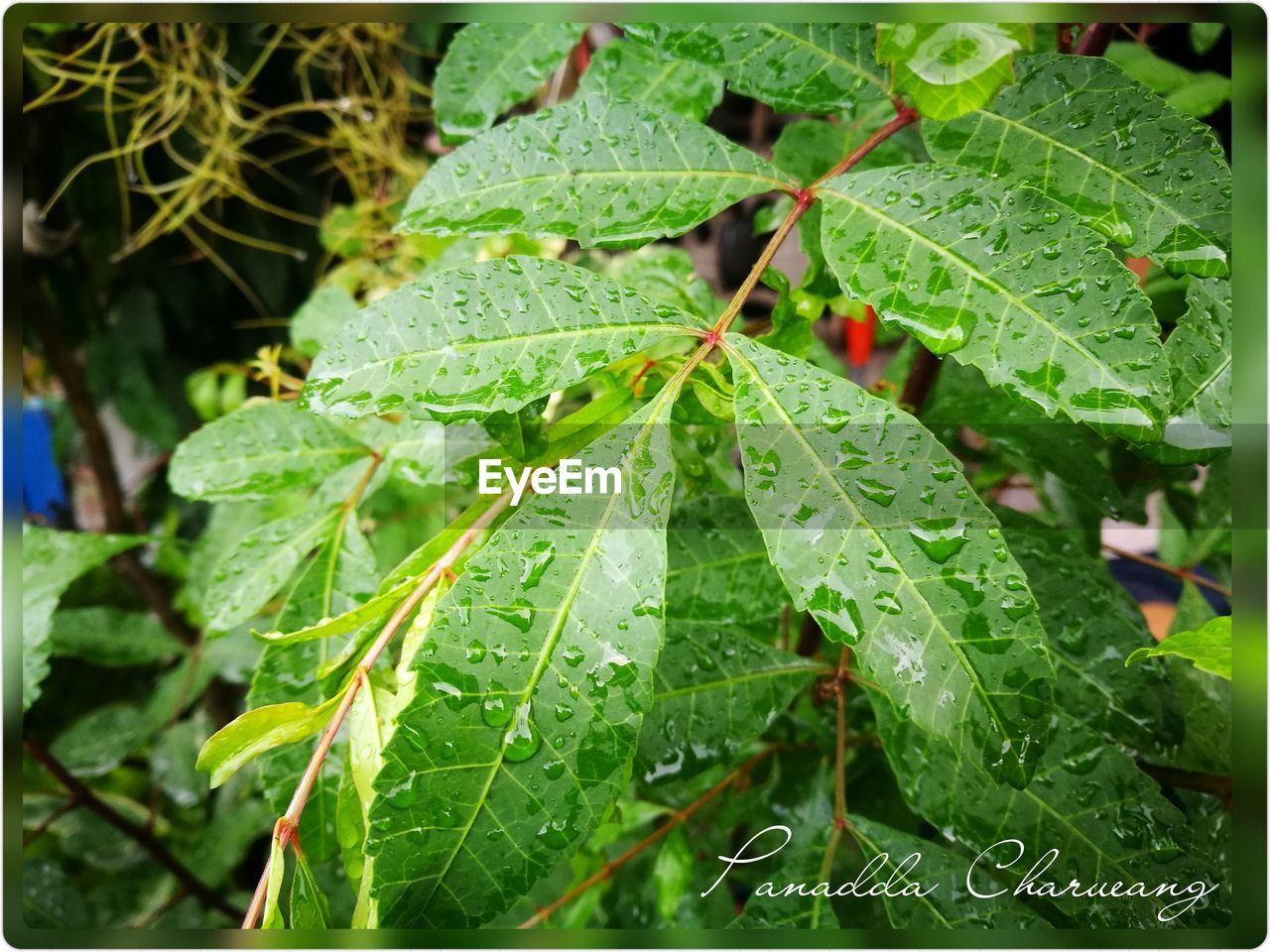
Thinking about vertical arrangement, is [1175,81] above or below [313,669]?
above

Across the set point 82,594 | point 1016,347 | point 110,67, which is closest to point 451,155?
point 1016,347

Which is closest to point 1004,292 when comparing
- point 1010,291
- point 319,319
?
point 1010,291

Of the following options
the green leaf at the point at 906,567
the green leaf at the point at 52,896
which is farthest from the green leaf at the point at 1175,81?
the green leaf at the point at 52,896

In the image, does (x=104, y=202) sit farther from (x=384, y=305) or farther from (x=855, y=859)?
(x=855, y=859)

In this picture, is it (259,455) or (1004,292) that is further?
(259,455)

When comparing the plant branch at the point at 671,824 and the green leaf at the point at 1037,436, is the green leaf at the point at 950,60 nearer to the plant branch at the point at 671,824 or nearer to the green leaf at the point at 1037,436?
the green leaf at the point at 1037,436

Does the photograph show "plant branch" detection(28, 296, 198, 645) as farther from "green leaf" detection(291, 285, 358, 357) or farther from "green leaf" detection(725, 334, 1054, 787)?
"green leaf" detection(725, 334, 1054, 787)

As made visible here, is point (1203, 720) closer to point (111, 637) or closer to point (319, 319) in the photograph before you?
point (319, 319)
